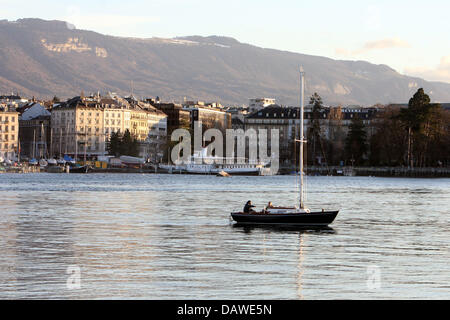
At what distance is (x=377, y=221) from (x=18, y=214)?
22.1 metres

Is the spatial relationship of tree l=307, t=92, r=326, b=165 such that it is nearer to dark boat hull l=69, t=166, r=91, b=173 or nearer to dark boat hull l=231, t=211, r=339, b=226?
dark boat hull l=69, t=166, r=91, b=173

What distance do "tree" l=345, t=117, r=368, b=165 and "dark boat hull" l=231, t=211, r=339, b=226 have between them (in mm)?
131497

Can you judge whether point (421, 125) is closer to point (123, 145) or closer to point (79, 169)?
point (79, 169)

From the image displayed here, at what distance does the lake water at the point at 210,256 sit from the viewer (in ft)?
82.3

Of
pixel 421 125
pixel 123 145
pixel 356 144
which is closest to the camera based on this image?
pixel 421 125

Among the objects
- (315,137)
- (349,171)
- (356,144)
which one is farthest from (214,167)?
(315,137)

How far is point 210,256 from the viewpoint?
3319cm

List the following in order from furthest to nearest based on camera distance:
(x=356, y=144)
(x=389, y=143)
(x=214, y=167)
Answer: (x=356, y=144), (x=214, y=167), (x=389, y=143)

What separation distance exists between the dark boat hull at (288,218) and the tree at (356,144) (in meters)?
131

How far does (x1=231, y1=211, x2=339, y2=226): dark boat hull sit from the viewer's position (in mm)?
44625

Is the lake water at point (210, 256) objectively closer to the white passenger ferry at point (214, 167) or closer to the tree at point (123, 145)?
the white passenger ferry at point (214, 167)

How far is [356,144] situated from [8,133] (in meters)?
73.8

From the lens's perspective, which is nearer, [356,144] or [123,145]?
[356,144]
